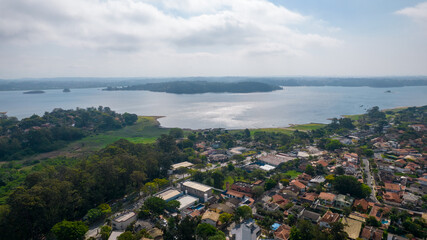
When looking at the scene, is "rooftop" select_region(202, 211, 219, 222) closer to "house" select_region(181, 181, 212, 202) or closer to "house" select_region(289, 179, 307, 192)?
"house" select_region(181, 181, 212, 202)

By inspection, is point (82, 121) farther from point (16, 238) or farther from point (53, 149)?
point (16, 238)

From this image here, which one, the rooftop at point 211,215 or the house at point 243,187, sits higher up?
the rooftop at point 211,215

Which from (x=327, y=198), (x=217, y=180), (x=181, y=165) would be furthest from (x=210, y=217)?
(x=181, y=165)

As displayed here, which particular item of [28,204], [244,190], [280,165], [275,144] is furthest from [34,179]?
[275,144]

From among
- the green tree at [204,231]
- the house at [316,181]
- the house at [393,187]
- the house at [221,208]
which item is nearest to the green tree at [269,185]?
the house at [316,181]

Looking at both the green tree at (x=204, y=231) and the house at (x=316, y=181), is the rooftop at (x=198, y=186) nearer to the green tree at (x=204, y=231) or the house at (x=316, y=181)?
the green tree at (x=204, y=231)

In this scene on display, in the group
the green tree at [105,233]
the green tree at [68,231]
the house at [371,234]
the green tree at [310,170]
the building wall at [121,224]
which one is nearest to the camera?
Answer: the green tree at [68,231]
